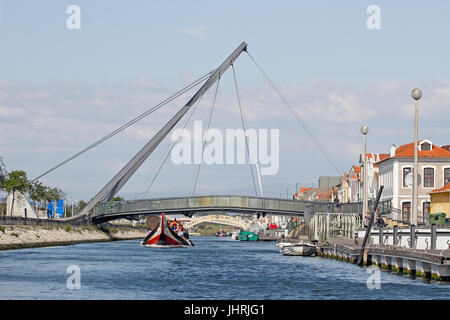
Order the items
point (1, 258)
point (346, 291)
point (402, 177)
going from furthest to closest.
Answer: point (402, 177), point (1, 258), point (346, 291)

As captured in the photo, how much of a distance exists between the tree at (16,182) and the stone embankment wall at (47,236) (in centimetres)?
1174

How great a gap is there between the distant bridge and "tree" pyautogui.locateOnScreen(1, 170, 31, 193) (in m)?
12.4

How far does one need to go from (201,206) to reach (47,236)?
27.3 meters

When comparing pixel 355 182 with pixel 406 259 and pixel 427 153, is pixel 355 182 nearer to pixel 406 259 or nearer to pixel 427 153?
pixel 427 153

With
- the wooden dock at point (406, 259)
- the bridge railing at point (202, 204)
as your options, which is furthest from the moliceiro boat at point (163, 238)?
the wooden dock at point (406, 259)

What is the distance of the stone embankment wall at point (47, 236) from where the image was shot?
3270 inches

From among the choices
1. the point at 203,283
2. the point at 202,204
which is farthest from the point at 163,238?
the point at 203,283

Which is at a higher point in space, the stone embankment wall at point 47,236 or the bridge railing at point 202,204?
the bridge railing at point 202,204

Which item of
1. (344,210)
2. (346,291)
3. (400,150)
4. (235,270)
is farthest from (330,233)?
(346,291)

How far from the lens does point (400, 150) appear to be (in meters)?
110

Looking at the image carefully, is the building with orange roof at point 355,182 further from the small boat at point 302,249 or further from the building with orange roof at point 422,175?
the small boat at point 302,249

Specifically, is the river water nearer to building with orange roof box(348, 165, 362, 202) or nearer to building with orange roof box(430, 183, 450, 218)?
building with orange roof box(430, 183, 450, 218)
